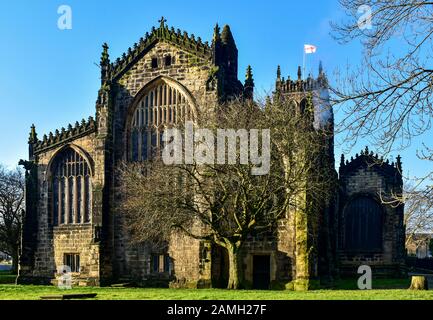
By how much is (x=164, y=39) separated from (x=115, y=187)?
9.12 m

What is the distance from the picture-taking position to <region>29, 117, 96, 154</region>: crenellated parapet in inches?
1374

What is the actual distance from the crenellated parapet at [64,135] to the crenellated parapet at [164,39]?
3354 millimetres

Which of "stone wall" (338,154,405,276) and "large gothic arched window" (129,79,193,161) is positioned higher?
"large gothic arched window" (129,79,193,161)

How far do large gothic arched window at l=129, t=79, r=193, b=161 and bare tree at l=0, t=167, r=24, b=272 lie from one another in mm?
20382

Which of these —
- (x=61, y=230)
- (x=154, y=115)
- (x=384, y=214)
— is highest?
(x=154, y=115)

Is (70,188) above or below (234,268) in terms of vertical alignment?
above

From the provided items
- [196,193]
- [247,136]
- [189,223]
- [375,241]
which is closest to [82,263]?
[189,223]

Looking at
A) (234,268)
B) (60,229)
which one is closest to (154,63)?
(60,229)

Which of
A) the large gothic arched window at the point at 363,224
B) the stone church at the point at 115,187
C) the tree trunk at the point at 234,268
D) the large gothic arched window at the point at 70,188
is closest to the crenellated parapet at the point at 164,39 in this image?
the stone church at the point at 115,187

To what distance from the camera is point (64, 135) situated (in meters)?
35.5

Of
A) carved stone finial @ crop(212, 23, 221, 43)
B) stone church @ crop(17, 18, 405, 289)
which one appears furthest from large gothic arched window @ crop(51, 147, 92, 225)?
carved stone finial @ crop(212, 23, 221, 43)

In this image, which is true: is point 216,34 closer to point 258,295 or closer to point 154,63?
point 154,63

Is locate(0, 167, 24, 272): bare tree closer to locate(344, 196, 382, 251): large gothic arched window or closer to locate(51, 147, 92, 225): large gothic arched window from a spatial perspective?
locate(51, 147, 92, 225): large gothic arched window

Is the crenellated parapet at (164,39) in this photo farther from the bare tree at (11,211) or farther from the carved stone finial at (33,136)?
the bare tree at (11,211)
